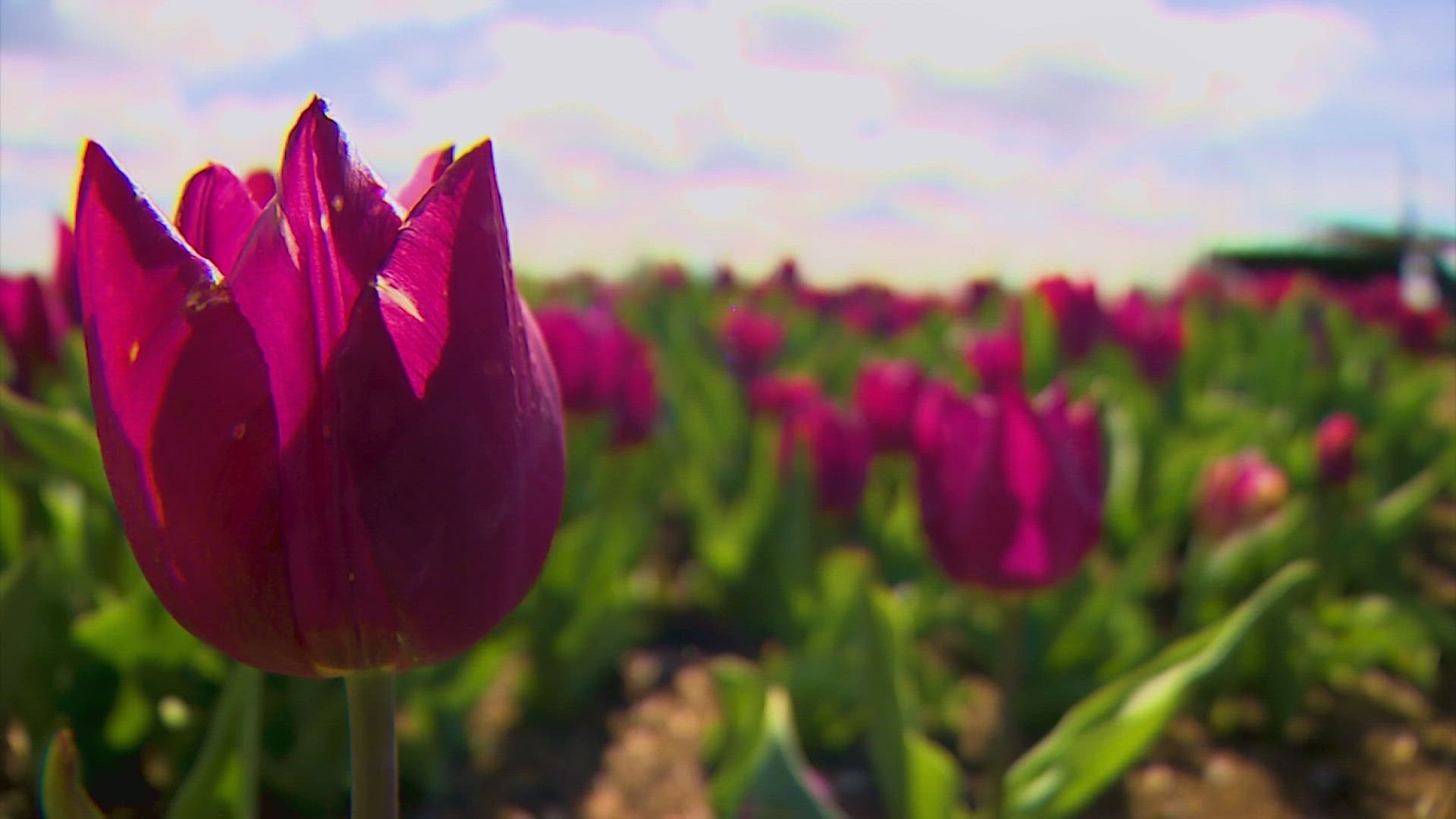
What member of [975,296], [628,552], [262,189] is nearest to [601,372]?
[628,552]

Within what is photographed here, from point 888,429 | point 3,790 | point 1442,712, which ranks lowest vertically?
point 1442,712

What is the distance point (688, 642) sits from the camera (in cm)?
250

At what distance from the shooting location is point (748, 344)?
3281mm

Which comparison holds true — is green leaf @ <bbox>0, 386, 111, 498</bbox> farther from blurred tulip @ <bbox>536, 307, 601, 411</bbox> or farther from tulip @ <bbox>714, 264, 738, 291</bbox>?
tulip @ <bbox>714, 264, 738, 291</bbox>

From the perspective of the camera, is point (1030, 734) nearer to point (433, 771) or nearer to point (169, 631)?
point (433, 771)

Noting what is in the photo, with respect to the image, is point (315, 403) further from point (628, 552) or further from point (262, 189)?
point (628, 552)

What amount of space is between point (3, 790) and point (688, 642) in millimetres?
1356

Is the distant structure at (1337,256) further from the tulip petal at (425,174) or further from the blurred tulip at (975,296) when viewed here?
the tulip petal at (425,174)

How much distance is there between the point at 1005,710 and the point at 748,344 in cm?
204

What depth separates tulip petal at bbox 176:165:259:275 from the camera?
1.78 feet

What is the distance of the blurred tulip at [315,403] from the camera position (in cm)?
48

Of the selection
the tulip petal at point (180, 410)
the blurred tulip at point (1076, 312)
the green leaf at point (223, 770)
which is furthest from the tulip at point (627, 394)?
the tulip petal at point (180, 410)

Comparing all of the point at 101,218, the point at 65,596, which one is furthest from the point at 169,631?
the point at 101,218

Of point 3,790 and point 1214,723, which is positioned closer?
point 3,790
